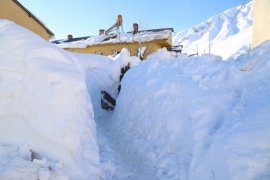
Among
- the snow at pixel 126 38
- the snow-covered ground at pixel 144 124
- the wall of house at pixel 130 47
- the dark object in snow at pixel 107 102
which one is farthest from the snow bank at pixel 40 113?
the wall of house at pixel 130 47

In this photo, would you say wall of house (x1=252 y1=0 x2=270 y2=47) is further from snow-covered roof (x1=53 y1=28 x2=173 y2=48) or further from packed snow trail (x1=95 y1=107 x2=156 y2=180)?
snow-covered roof (x1=53 y1=28 x2=173 y2=48)

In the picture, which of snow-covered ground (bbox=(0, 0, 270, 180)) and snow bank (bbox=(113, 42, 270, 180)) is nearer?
snow bank (bbox=(113, 42, 270, 180))

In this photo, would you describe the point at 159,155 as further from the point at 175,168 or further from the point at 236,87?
the point at 236,87

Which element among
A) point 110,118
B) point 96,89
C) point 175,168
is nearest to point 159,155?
point 175,168

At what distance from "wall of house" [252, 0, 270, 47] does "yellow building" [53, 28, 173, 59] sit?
593 inches

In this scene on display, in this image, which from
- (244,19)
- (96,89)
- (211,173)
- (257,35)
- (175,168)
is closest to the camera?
(211,173)

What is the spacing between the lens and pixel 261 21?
10.3 meters

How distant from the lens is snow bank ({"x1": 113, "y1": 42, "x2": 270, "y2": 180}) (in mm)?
4145

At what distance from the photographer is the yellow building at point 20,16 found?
18.3 meters

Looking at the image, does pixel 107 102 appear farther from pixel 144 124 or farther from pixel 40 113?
pixel 40 113

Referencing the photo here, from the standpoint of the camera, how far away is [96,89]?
13297 millimetres

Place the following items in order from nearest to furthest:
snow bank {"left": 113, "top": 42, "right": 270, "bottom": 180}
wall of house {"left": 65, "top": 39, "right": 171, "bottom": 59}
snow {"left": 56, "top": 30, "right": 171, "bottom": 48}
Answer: snow bank {"left": 113, "top": 42, "right": 270, "bottom": 180}, snow {"left": 56, "top": 30, "right": 171, "bottom": 48}, wall of house {"left": 65, "top": 39, "right": 171, "bottom": 59}

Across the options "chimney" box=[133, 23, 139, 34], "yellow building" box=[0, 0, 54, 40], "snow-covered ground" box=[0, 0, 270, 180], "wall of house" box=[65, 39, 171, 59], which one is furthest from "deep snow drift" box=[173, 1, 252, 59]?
"snow-covered ground" box=[0, 0, 270, 180]

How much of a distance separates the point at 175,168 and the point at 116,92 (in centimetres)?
854
